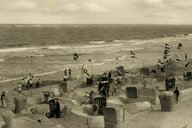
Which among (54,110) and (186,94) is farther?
(186,94)

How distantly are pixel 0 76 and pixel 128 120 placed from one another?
68.9ft

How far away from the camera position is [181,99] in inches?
727

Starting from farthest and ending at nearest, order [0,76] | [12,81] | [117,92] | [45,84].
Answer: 1. [0,76]
2. [12,81]
3. [45,84]
4. [117,92]

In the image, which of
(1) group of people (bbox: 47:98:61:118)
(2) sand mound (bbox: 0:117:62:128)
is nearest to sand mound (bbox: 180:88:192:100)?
(1) group of people (bbox: 47:98:61:118)

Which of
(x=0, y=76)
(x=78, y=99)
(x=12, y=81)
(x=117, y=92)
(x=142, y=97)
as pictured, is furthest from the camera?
(x=0, y=76)

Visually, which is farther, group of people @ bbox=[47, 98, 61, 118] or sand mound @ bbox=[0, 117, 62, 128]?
group of people @ bbox=[47, 98, 61, 118]

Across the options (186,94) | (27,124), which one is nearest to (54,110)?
(27,124)

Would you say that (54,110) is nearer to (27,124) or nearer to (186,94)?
(27,124)

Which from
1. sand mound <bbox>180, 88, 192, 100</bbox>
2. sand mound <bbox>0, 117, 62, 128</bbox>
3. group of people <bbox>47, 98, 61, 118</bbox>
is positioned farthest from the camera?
sand mound <bbox>180, 88, 192, 100</bbox>

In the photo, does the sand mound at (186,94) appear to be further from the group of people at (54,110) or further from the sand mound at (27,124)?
the sand mound at (27,124)

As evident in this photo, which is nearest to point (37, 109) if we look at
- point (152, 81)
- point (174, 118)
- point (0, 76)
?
point (174, 118)

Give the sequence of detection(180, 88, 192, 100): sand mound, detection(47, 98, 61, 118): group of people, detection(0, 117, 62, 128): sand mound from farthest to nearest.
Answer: detection(180, 88, 192, 100): sand mound, detection(47, 98, 61, 118): group of people, detection(0, 117, 62, 128): sand mound

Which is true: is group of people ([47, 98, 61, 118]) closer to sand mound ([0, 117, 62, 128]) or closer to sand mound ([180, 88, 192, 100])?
sand mound ([0, 117, 62, 128])

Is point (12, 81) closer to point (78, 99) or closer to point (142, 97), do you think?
point (78, 99)
